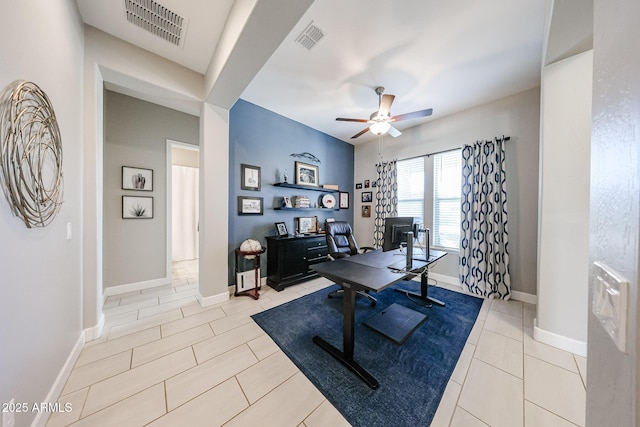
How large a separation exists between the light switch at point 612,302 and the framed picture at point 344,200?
4198 millimetres

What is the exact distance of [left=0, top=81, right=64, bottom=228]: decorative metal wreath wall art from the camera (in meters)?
0.94

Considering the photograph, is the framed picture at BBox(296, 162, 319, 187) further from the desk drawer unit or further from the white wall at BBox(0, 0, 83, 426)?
the white wall at BBox(0, 0, 83, 426)

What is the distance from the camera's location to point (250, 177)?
3211 mm

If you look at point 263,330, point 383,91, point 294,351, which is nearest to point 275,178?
point 383,91

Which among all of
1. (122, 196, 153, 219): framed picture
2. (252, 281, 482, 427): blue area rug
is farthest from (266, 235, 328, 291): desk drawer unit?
(122, 196, 153, 219): framed picture

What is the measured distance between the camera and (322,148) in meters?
4.26

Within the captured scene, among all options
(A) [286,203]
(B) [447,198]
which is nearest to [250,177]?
(A) [286,203]

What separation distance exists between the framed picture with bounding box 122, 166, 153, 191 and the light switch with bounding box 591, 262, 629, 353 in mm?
4199

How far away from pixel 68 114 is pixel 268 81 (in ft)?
6.27

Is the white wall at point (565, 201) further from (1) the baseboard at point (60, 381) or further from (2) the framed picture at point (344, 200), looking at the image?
(1) the baseboard at point (60, 381)

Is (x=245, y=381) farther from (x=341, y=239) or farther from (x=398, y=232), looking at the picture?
(x=341, y=239)

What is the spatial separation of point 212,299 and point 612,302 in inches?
121

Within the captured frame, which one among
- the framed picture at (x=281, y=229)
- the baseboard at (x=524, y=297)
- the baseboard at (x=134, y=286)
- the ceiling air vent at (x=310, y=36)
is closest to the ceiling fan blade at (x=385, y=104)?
the ceiling air vent at (x=310, y=36)

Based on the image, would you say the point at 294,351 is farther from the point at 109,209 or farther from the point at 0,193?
the point at 109,209
